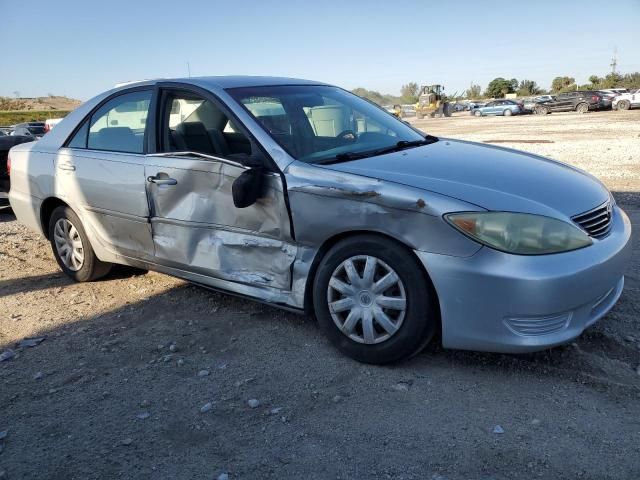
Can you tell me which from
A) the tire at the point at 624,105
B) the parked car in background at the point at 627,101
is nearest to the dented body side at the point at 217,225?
the parked car in background at the point at 627,101

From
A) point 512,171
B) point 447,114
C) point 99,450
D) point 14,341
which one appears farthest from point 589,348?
point 447,114

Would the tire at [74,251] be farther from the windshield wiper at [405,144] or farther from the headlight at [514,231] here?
the headlight at [514,231]

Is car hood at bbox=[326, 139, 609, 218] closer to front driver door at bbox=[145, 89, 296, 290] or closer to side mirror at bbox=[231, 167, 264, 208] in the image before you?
side mirror at bbox=[231, 167, 264, 208]

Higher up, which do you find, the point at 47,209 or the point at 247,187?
the point at 247,187

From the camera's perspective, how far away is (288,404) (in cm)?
288

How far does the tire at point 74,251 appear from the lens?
15.5 ft

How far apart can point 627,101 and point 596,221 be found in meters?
39.2

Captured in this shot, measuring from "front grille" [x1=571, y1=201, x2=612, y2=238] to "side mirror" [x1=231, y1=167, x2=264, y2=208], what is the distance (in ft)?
5.71

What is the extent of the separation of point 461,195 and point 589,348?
1222 millimetres

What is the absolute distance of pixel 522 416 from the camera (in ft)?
8.70

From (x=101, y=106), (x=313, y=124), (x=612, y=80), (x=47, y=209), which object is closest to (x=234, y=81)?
(x=313, y=124)

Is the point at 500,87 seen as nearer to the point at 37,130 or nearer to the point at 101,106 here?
the point at 37,130

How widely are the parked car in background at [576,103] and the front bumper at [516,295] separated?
129ft

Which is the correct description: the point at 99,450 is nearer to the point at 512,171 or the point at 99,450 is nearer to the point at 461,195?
the point at 461,195
